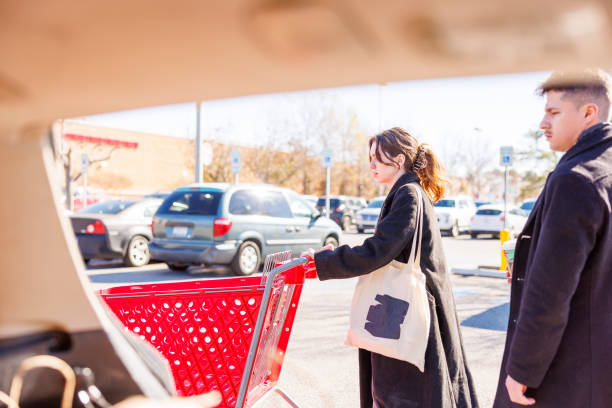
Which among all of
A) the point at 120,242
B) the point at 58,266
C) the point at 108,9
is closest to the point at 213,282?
the point at 58,266

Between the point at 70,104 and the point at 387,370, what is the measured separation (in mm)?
2204

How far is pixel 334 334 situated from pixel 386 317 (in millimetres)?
3360

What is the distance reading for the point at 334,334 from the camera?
5.91m

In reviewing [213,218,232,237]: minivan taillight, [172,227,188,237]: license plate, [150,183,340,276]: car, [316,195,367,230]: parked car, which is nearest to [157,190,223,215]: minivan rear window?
[150,183,340,276]: car

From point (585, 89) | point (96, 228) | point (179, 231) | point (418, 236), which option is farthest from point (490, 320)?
point (96, 228)

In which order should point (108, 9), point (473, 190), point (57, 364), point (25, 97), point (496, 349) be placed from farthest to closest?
point (473, 190) → point (496, 349) → point (57, 364) → point (25, 97) → point (108, 9)

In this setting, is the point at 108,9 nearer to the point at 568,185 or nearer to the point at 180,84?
the point at 180,84

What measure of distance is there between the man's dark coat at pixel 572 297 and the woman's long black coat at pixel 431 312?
2.65 ft

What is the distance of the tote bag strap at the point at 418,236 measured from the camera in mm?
2732

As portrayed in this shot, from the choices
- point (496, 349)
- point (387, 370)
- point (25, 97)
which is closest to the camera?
point (25, 97)

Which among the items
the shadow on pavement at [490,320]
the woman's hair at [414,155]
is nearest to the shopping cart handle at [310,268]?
the woman's hair at [414,155]

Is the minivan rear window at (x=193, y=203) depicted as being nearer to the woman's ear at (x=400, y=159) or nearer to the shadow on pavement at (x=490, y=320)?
the shadow on pavement at (x=490, y=320)

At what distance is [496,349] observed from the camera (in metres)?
5.35

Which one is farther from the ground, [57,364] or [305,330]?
[57,364]
